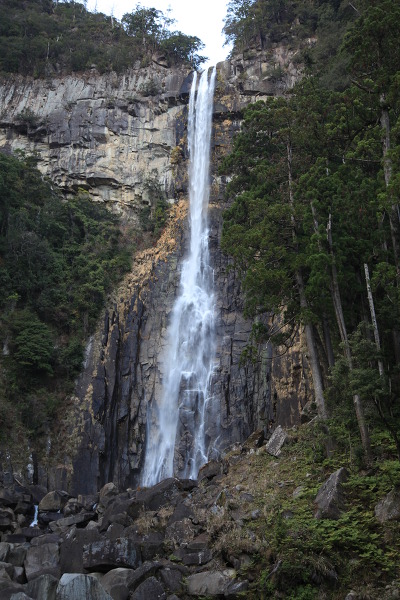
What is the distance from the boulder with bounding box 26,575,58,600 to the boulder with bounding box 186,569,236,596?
196 cm

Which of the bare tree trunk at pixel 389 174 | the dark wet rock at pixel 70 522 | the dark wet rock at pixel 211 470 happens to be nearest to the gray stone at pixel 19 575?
the dark wet rock at pixel 70 522

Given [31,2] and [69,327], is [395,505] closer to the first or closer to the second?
[69,327]

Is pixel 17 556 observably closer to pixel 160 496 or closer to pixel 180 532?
pixel 160 496

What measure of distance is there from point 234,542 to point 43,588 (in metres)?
2.92

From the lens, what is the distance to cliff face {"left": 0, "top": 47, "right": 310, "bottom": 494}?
853 inches

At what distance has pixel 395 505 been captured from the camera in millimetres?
7566

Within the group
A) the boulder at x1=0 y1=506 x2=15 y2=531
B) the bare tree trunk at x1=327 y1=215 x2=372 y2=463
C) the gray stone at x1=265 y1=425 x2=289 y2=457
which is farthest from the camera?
the boulder at x1=0 y1=506 x2=15 y2=531

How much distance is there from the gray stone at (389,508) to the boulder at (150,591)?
3389 mm

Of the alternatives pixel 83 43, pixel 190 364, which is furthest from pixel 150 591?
pixel 83 43

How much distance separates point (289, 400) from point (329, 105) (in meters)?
9.46

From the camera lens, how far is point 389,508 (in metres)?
7.60

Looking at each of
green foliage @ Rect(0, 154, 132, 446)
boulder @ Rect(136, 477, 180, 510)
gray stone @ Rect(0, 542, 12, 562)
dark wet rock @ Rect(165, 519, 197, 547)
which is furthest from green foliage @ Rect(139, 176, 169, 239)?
dark wet rock @ Rect(165, 519, 197, 547)

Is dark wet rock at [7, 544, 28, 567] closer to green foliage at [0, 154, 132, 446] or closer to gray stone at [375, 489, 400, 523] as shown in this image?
gray stone at [375, 489, 400, 523]

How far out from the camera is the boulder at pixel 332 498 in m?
8.16
